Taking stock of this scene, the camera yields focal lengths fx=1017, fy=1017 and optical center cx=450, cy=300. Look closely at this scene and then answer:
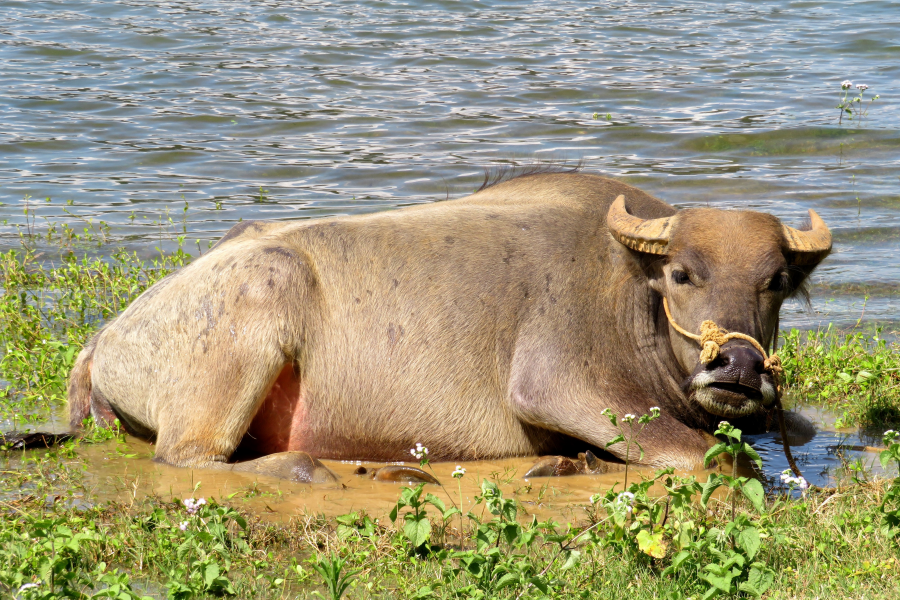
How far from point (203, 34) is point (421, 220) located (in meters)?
14.1

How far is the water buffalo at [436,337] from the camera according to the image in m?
4.87

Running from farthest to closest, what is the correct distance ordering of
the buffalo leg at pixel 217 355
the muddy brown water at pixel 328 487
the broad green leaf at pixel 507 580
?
the buffalo leg at pixel 217 355
the muddy brown water at pixel 328 487
the broad green leaf at pixel 507 580

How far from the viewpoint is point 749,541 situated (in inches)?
128

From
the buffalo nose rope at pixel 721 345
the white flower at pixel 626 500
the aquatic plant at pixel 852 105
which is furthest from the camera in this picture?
the aquatic plant at pixel 852 105

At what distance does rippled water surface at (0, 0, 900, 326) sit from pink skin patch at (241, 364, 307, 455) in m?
2.80

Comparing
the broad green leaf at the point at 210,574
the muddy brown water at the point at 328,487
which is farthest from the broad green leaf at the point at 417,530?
the muddy brown water at the point at 328,487

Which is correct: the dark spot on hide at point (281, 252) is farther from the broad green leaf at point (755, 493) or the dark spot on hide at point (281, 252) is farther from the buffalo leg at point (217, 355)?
the broad green leaf at point (755, 493)

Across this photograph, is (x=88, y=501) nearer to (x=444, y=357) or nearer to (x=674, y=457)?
(x=444, y=357)

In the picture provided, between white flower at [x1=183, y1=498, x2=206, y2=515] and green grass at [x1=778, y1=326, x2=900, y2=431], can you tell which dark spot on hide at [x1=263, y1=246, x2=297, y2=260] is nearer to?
white flower at [x1=183, y1=498, x2=206, y2=515]

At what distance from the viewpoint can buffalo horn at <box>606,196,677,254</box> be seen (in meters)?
4.94

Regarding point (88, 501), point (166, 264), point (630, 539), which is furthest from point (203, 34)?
point (630, 539)

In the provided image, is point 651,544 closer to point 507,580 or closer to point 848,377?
point 507,580

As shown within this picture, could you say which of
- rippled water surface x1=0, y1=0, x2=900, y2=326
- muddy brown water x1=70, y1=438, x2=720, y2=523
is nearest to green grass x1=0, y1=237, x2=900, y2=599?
muddy brown water x1=70, y1=438, x2=720, y2=523

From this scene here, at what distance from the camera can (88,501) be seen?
166 inches
